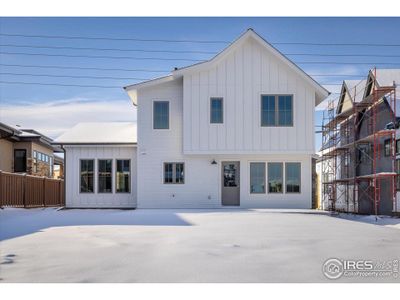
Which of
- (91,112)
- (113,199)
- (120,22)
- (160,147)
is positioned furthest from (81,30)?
(91,112)

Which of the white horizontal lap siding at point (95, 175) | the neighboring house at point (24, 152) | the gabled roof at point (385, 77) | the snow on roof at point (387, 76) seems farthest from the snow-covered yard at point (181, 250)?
the neighboring house at point (24, 152)

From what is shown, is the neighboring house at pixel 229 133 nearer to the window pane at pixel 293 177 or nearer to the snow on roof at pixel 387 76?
the window pane at pixel 293 177

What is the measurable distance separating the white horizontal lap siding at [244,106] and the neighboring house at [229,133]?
41mm

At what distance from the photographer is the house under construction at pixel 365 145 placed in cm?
1912

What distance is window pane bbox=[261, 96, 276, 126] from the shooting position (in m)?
21.1

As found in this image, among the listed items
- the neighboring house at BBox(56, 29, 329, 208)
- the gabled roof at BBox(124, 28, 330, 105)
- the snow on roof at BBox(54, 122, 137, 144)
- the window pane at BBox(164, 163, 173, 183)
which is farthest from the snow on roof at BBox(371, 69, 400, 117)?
the snow on roof at BBox(54, 122, 137, 144)

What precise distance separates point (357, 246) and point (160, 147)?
1319 centimetres

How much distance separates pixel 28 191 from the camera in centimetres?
2141

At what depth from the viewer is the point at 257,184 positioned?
70.4ft

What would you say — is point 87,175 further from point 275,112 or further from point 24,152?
point 24,152

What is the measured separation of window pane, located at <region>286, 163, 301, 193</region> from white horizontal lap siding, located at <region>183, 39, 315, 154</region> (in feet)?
2.78

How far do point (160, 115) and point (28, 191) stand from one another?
20.8ft

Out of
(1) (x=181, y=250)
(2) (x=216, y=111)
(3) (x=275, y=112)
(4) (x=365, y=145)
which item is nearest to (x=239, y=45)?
(2) (x=216, y=111)

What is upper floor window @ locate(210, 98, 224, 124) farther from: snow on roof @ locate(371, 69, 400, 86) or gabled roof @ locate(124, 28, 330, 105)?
snow on roof @ locate(371, 69, 400, 86)
